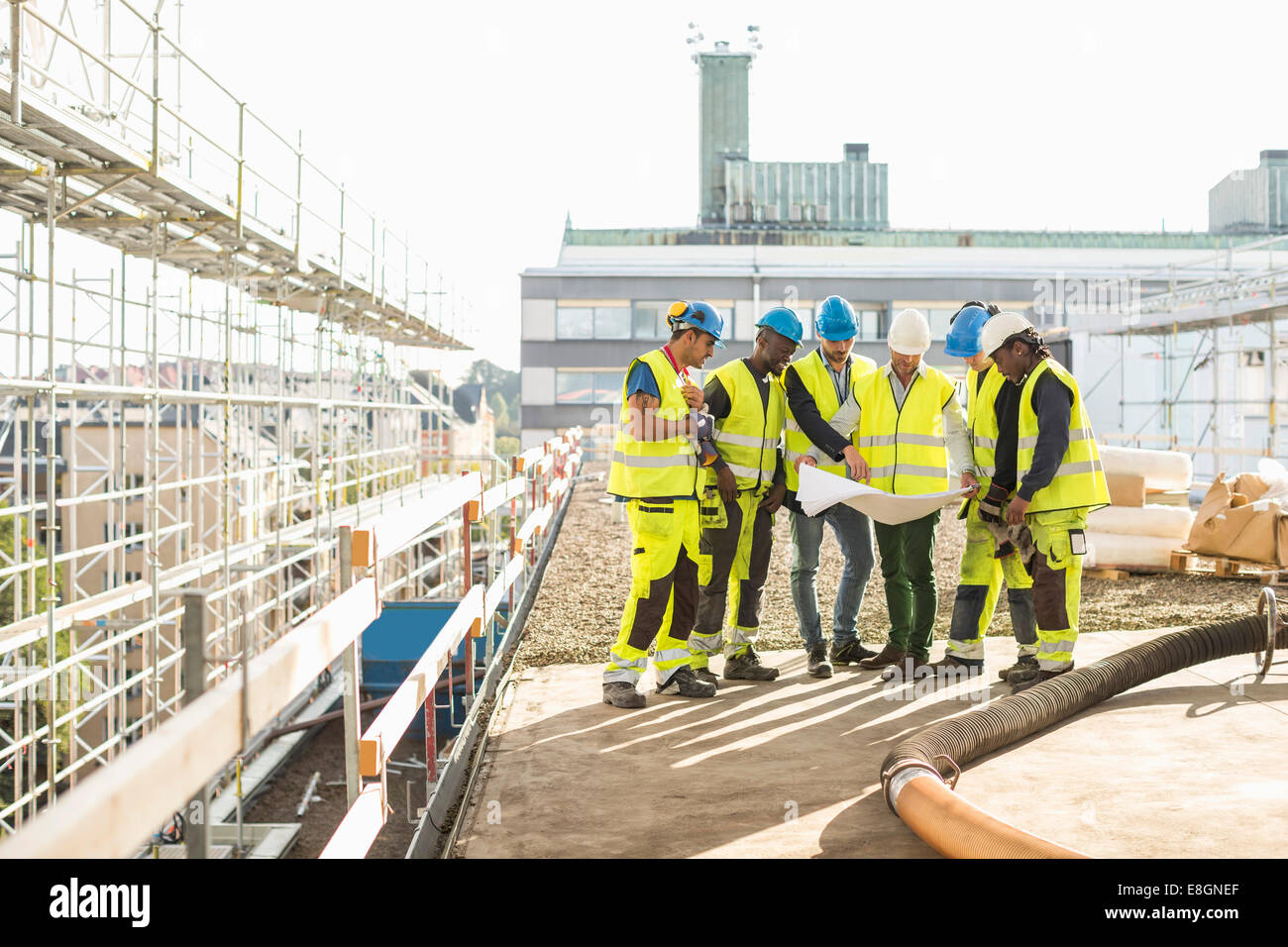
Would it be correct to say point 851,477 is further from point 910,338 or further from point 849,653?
point 849,653

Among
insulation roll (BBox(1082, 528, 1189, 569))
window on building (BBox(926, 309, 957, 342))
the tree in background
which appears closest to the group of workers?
insulation roll (BBox(1082, 528, 1189, 569))

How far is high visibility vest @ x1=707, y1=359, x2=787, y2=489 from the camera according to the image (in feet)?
19.1

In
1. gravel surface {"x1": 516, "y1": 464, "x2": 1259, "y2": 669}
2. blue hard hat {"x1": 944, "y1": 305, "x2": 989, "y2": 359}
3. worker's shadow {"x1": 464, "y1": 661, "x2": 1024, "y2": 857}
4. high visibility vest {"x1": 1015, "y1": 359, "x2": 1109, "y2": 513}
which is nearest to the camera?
worker's shadow {"x1": 464, "y1": 661, "x2": 1024, "y2": 857}

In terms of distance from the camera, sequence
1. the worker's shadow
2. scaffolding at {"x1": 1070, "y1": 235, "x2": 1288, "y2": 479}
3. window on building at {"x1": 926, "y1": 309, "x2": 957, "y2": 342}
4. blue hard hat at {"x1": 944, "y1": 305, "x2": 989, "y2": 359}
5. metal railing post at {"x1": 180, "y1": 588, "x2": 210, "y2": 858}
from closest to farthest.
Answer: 1. metal railing post at {"x1": 180, "y1": 588, "x2": 210, "y2": 858}
2. the worker's shadow
3. blue hard hat at {"x1": 944, "y1": 305, "x2": 989, "y2": 359}
4. scaffolding at {"x1": 1070, "y1": 235, "x2": 1288, "y2": 479}
5. window on building at {"x1": 926, "y1": 309, "x2": 957, "y2": 342}

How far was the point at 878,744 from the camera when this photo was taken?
4.66m

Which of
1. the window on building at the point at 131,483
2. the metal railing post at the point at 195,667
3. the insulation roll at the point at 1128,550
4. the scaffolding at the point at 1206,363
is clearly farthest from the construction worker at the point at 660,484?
the scaffolding at the point at 1206,363

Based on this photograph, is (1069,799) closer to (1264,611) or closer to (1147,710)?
(1147,710)

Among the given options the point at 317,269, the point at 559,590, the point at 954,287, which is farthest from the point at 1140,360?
the point at 559,590

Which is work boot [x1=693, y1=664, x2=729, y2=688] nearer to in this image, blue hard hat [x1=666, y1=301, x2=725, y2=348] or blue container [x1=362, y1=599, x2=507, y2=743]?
blue hard hat [x1=666, y1=301, x2=725, y2=348]

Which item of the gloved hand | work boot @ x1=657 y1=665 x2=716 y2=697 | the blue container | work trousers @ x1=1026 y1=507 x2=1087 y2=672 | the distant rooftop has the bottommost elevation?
the blue container

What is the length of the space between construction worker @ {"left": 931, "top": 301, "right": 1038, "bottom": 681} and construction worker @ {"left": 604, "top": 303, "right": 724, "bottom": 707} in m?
1.55

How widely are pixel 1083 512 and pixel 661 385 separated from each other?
7.38ft

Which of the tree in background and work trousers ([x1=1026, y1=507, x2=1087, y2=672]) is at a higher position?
the tree in background

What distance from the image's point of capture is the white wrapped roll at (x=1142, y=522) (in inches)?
384
